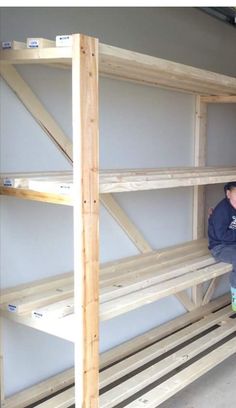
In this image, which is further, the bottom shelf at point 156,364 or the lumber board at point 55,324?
the bottom shelf at point 156,364

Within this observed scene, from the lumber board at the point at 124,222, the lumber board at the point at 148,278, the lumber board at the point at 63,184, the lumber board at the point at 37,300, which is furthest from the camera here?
the lumber board at the point at 124,222

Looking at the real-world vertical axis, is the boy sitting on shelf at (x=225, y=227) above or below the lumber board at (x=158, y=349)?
above

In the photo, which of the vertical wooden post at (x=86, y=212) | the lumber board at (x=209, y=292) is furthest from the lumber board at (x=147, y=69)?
the lumber board at (x=209, y=292)

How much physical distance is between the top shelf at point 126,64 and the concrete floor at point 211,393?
196 cm

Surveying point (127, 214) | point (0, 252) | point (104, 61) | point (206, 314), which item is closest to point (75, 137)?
point (104, 61)

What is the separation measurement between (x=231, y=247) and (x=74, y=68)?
6.62 ft

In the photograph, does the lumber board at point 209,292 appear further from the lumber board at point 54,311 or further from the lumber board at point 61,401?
the lumber board at point 54,311

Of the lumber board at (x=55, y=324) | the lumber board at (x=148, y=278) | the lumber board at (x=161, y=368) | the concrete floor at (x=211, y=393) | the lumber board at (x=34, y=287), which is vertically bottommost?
the concrete floor at (x=211, y=393)

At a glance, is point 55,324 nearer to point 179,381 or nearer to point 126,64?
point 179,381

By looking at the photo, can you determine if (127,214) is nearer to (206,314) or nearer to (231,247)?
(231,247)

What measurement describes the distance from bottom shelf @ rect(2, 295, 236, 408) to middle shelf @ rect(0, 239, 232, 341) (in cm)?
54

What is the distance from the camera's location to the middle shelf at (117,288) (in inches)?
88.2

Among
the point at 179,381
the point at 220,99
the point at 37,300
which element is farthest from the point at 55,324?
the point at 220,99

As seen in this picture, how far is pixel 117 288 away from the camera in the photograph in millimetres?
2635
